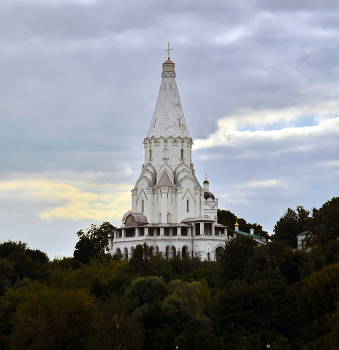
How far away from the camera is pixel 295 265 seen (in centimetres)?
6075

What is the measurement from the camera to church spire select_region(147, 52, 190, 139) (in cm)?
9844

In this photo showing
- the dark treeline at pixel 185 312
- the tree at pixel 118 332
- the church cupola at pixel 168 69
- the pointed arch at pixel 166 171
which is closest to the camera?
the tree at pixel 118 332

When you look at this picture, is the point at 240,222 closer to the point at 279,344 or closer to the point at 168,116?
the point at 168,116

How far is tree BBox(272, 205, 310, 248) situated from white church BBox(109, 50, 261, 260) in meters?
6.97

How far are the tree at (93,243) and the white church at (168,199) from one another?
167 centimetres

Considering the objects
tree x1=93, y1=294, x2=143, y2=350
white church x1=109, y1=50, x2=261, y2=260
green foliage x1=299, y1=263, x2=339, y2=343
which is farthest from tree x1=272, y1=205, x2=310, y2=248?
tree x1=93, y1=294, x2=143, y2=350

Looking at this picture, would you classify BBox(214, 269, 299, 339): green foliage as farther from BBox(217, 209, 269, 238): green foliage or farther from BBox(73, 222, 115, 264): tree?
BBox(217, 209, 269, 238): green foliage

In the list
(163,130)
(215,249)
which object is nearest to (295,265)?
(215,249)

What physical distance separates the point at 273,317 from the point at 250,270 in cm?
1197

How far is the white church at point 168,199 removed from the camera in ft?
301

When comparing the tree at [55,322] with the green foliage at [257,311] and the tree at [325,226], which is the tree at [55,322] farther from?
the tree at [325,226]

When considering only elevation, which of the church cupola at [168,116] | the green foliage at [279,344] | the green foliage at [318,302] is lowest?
the green foliage at [279,344]

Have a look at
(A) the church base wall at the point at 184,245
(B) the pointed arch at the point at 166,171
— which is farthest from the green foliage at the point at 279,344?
(B) the pointed arch at the point at 166,171

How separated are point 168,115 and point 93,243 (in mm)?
18749
